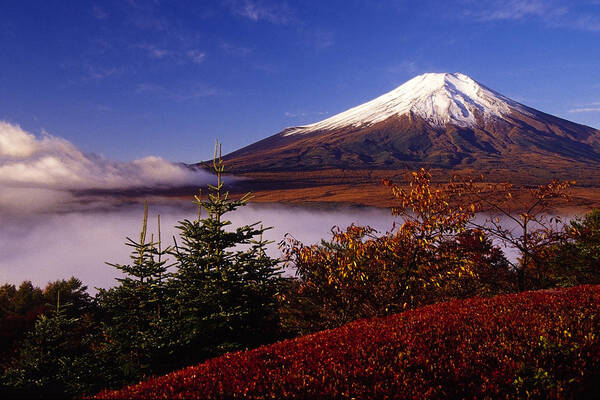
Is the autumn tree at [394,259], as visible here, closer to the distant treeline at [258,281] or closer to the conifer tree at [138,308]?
the distant treeline at [258,281]

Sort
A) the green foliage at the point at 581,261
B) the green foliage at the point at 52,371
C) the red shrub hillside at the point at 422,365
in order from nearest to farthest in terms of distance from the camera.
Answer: the red shrub hillside at the point at 422,365 < the green foliage at the point at 52,371 < the green foliage at the point at 581,261

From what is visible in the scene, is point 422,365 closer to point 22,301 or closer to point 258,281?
point 258,281

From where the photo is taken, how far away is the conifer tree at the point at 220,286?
10.4m

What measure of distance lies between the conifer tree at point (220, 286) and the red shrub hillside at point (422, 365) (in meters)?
5.38

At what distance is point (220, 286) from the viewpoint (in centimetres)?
1075

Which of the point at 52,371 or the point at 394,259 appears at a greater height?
the point at 394,259

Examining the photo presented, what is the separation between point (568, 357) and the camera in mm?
4301

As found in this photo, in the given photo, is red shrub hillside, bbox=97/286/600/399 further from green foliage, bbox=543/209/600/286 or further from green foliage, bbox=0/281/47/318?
green foliage, bbox=0/281/47/318

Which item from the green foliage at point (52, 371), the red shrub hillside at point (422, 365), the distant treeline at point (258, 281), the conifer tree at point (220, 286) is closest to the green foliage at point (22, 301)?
the green foliage at point (52, 371)

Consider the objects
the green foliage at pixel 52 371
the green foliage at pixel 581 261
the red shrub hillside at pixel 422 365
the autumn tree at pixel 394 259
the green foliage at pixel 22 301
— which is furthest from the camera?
the green foliage at pixel 22 301

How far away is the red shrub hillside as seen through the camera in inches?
147

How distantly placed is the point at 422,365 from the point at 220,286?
25.5 ft

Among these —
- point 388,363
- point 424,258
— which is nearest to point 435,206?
point 424,258

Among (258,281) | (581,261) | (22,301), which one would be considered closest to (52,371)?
(258,281)
